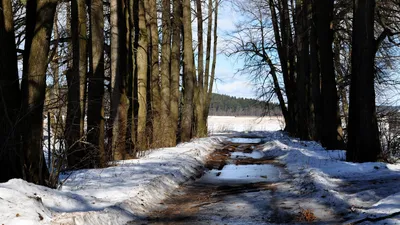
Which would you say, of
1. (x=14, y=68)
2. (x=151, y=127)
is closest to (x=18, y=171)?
(x=14, y=68)

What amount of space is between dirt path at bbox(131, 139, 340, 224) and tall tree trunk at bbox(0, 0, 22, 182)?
2284mm

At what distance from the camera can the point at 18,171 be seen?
6996 mm

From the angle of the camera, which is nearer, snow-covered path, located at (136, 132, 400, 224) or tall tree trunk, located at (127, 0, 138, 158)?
snow-covered path, located at (136, 132, 400, 224)

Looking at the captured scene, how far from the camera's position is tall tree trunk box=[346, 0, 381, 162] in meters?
11.4

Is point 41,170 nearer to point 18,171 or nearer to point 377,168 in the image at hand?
point 18,171

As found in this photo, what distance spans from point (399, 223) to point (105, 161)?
7909 millimetres

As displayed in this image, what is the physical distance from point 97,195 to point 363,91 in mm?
7490

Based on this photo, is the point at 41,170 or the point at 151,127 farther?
the point at 151,127

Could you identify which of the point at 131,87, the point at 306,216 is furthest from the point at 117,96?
the point at 306,216

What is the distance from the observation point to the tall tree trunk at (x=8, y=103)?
6797mm

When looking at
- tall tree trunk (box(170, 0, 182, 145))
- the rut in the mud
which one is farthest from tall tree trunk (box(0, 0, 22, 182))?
tall tree trunk (box(170, 0, 182, 145))

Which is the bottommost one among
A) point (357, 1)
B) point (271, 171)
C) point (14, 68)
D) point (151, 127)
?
point (271, 171)

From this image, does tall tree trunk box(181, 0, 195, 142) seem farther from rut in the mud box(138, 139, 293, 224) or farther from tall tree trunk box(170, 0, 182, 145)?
rut in the mud box(138, 139, 293, 224)

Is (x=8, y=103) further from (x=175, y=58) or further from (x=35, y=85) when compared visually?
(x=175, y=58)
